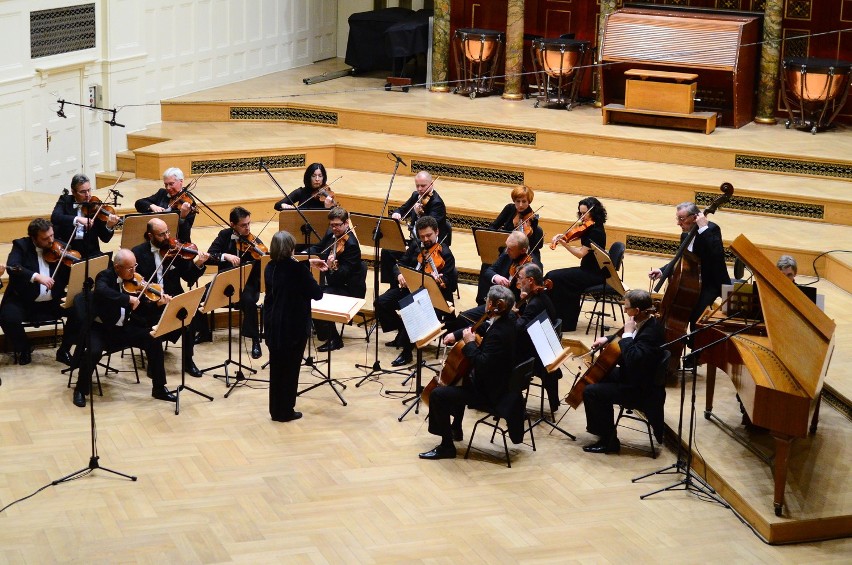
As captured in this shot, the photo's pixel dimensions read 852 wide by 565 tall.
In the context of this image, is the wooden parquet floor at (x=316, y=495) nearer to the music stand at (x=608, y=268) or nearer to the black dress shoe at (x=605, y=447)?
the black dress shoe at (x=605, y=447)

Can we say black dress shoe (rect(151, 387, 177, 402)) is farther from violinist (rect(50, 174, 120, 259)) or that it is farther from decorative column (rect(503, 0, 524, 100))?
decorative column (rect(503, 0, 524, 100))

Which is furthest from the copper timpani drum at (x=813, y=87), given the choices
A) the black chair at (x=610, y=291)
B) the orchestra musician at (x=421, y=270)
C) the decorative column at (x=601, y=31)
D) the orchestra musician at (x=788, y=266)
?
the orchestra musician at (x=421, y=270)

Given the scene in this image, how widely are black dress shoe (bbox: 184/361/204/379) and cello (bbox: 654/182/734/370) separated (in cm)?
329

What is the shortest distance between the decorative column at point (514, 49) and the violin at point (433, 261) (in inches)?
→ 197

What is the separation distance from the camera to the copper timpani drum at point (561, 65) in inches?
492

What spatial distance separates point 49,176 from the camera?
11.2 meters

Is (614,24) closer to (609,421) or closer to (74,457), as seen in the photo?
(609,421)

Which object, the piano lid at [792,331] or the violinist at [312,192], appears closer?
the piano lid at [792,331]

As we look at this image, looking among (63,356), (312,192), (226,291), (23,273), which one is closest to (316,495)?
(226,291)

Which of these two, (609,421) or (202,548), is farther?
(609,421)

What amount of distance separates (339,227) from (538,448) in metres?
2.36

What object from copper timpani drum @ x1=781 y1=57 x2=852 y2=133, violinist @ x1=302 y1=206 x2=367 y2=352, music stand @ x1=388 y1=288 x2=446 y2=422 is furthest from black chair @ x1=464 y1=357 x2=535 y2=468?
copper timpani drum @ x1=781 y1=57 x2=852 y2=133

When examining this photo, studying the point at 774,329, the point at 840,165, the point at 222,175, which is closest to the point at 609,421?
the point at 774,329

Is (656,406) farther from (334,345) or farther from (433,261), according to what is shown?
(334,345)
